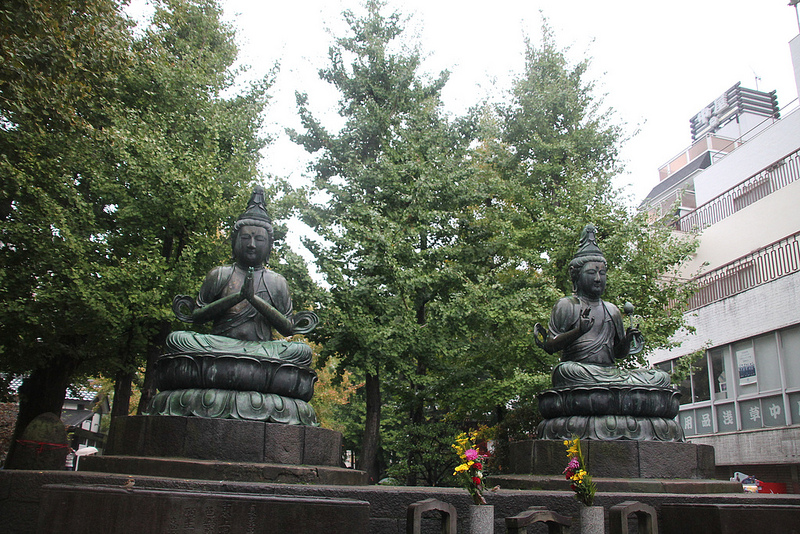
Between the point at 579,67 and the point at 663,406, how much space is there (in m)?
15.2

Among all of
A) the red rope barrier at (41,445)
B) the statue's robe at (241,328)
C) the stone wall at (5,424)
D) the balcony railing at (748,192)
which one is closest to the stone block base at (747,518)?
the statue's robe at (241,328)

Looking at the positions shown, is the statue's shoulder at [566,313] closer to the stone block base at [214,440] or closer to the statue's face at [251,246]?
the stone block base at [214,440]

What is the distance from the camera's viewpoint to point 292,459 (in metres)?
6.58

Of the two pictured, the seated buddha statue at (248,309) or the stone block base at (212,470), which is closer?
the stone block base at (212,470)

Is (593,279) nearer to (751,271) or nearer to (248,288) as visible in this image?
(248,288)

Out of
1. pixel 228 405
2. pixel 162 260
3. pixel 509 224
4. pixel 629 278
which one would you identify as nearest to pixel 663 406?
pixel 228 405

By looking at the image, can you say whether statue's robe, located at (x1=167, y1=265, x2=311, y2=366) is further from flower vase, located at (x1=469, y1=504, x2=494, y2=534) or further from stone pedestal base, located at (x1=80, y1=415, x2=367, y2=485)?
flower vase, located at (x1=469, y1=504, x2=494, y2=534)

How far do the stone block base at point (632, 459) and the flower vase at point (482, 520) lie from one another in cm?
264

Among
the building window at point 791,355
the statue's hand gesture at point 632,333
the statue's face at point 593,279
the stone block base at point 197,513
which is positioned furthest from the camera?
the building window at point 791,355

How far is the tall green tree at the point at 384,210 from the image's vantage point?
14.7 metres

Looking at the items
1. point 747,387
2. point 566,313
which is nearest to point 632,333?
point 566,313

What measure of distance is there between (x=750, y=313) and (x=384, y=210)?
1191cm

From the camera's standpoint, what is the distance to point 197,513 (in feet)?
14.1

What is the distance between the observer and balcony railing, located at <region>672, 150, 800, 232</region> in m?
19.8
